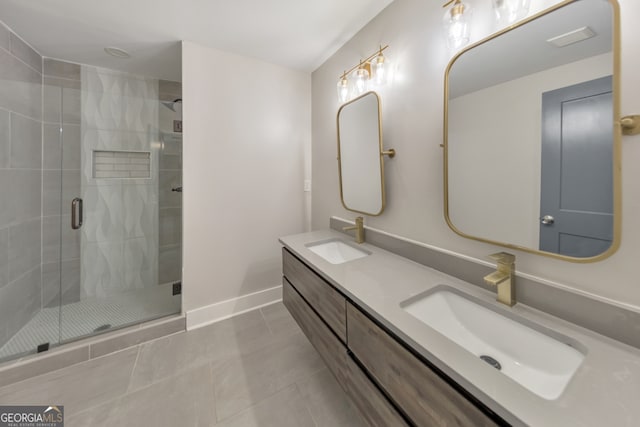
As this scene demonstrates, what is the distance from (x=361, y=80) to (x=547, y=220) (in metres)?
1.31

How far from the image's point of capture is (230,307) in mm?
2088

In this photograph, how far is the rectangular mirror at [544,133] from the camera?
2.28 feet

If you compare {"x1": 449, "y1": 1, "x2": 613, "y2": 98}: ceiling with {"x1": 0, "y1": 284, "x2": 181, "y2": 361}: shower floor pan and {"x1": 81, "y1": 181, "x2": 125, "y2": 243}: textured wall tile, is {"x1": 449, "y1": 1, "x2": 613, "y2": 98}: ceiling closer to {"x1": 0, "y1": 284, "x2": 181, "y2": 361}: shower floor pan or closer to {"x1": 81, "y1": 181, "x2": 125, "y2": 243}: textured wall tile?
{"x1": 0, "y1": 284, "x2": 181, "y2": 361}: shower floor pan

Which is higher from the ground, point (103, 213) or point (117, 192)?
point (117, 192)

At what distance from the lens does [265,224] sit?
223 centimetres

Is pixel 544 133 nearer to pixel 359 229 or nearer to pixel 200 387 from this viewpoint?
pixel 359 229

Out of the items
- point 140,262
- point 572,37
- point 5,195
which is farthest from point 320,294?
point 5,195

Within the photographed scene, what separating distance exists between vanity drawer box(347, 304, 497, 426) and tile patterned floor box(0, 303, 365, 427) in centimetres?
60

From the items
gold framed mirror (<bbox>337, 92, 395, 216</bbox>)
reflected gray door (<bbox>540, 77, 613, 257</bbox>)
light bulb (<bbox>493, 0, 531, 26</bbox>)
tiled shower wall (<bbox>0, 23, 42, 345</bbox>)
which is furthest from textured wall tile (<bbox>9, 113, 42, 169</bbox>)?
reflected gray door (<bbox>540, 77, 613, 257</bbox>)

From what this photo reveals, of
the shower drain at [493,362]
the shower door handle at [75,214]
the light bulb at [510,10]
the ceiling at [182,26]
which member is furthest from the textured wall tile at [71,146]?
the shower drain at [493,362]

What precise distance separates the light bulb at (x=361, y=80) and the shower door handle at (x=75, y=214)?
8.25 ft

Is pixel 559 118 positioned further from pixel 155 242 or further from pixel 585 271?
pixel 155 242

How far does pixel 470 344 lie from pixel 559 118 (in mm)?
853

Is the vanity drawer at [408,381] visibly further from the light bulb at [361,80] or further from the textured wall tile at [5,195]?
the textured wall tile at [5,195]
